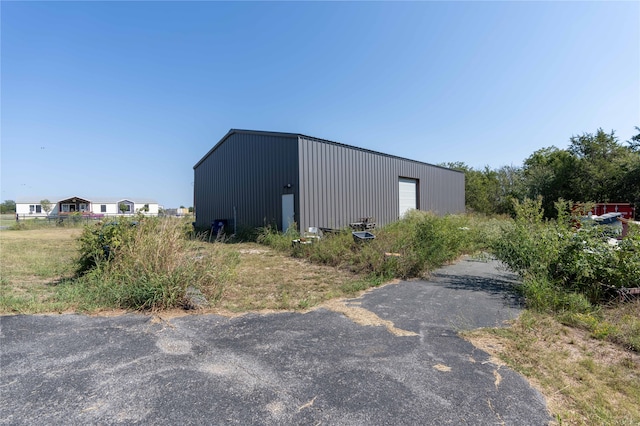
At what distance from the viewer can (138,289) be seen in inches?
169

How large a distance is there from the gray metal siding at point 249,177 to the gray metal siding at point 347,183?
56 cm

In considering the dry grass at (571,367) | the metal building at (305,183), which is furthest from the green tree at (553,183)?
the dry grass at (571,367)

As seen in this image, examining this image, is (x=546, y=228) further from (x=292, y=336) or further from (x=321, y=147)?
(x=321, y=147)

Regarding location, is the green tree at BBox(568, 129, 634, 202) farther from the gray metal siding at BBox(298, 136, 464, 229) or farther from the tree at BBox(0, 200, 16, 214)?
the tree at BBox(0, 200, 16, 214)

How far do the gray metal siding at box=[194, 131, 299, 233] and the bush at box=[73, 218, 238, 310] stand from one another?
680 cm

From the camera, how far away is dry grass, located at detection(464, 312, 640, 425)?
212 centimetres

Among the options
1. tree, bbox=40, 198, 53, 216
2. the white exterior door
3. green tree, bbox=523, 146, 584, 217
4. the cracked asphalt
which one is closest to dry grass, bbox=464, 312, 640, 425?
the cracked asphalt

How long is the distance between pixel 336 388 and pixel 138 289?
11.1 feet

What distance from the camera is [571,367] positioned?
107 inches

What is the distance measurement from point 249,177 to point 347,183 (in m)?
4.96

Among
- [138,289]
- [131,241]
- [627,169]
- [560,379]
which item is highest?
[627,169]

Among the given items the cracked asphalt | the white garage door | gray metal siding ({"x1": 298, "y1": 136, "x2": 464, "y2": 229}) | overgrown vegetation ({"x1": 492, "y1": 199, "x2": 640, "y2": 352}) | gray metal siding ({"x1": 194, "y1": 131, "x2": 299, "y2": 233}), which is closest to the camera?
the cracked asphalt

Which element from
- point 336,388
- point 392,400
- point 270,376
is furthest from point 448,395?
point 270,376

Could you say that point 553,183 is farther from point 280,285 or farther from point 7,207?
point 7,207
